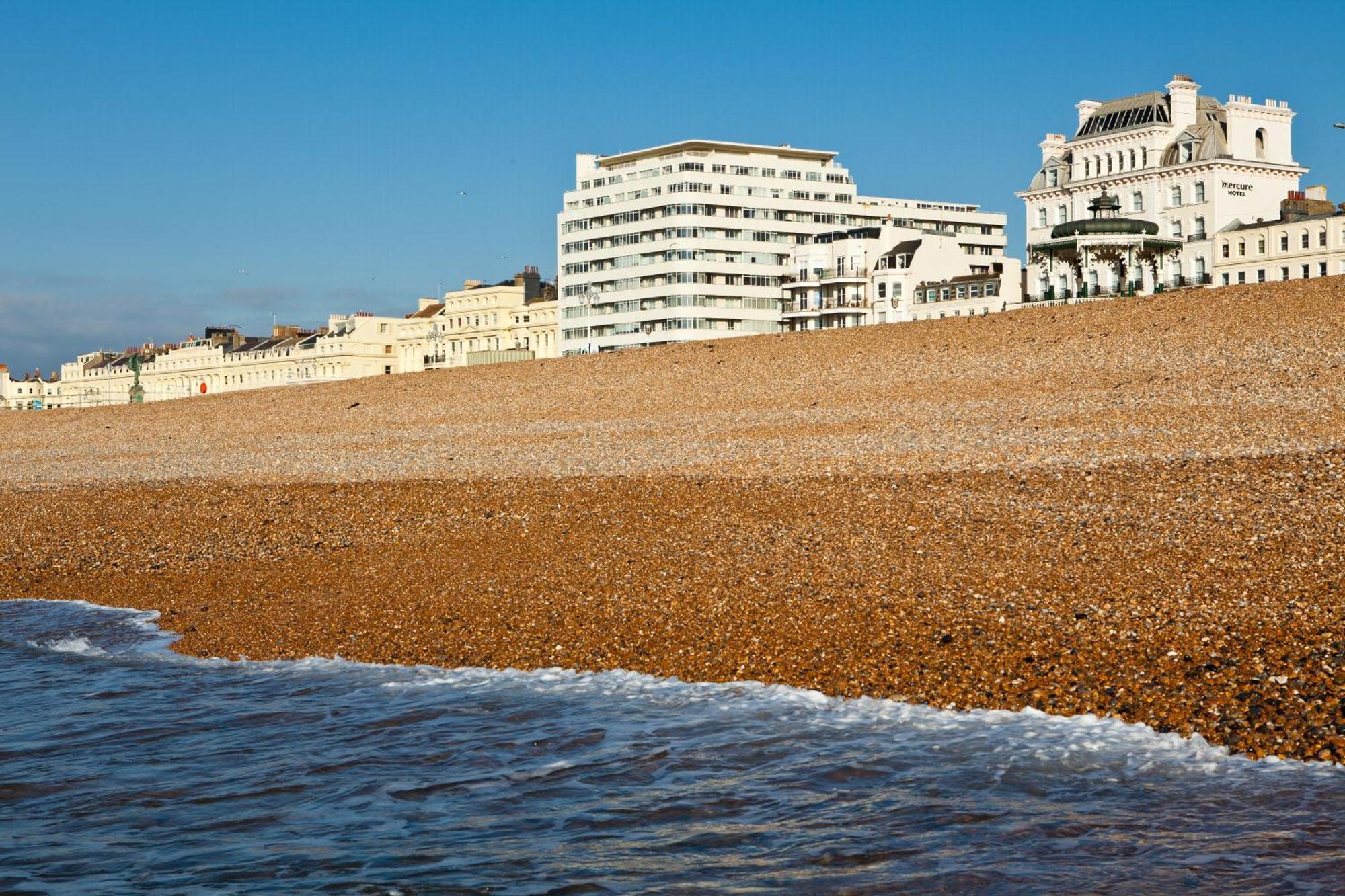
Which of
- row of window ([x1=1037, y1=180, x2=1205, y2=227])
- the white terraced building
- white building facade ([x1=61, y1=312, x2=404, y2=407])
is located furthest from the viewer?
white building facade ([x1=61, y1=312, x2=404, y2=407])

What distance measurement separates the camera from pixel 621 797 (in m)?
9.97

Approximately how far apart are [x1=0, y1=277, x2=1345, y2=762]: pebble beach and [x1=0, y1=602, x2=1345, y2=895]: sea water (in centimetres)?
81

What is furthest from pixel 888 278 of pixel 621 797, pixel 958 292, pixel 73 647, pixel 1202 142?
pixel 621 797

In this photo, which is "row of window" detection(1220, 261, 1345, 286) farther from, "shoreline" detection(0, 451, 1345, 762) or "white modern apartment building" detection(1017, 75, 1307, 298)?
"shoreline" detection(0, 451, 1345, 762)

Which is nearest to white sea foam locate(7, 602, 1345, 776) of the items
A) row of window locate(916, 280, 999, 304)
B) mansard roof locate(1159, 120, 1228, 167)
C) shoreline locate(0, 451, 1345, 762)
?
shoreline locate(0, 451, 1345, 762)

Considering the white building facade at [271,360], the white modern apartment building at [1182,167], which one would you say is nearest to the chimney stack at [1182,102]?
the white modern apartment building at [1182,167]

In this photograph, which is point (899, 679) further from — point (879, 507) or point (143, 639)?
point (143, 639)

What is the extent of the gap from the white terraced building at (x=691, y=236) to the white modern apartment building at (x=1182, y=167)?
16492 mm

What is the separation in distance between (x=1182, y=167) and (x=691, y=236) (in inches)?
1864

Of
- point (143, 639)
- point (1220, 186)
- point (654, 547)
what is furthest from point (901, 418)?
point (1220, 186)

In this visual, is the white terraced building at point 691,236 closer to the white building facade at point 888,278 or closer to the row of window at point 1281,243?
the white building facade at point 888,278

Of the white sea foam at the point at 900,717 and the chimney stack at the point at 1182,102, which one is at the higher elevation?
the chimney stack at the point at 1182,102

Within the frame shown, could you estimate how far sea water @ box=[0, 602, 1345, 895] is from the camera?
8.30m

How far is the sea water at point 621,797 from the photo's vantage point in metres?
8.30
